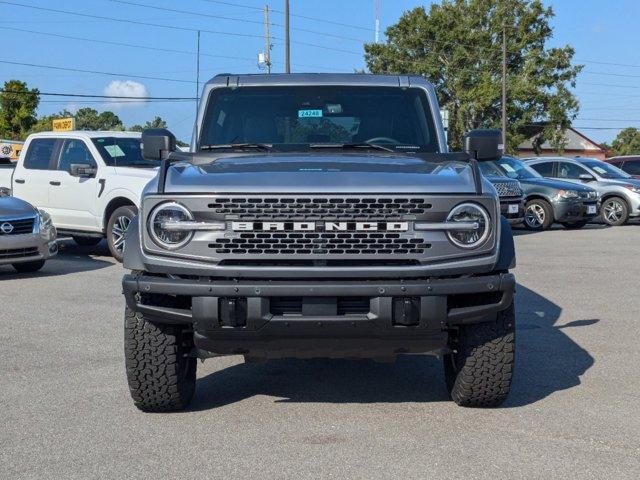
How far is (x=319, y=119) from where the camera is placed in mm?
6484

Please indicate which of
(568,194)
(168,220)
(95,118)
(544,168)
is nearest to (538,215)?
(568,194)

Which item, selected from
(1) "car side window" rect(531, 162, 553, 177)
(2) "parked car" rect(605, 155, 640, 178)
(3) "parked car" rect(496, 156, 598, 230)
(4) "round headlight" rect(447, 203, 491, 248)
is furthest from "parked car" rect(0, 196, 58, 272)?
(2) "parked car" rect(605, 155, 640, 178)

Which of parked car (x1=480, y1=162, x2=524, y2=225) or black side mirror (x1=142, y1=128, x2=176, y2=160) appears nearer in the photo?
black side mirror (x1=142, y1=128, x2=176, y2=160)

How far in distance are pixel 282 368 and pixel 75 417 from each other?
1.73 m

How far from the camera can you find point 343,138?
248 inches

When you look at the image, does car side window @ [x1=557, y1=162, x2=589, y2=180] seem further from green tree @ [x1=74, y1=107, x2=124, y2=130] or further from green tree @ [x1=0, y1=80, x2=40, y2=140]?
green tree @ [x1=74, y1=107, x2=124, y2=130]

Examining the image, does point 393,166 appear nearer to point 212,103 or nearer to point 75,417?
point 212,103

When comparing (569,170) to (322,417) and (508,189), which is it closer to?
(508,189)

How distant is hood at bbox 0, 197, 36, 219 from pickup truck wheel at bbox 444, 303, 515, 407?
27.7ft

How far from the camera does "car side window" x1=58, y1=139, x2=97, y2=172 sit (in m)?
14.7

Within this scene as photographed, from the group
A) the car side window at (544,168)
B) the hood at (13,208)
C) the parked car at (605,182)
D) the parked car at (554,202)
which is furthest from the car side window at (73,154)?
the car side window at (544,168)

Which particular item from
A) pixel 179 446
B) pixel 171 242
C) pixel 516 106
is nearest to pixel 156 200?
pixel 171 242

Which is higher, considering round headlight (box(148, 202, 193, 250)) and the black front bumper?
round headlight (box(148, 202, 193, 250))

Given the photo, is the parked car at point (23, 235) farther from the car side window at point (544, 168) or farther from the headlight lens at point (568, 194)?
the car side window at point (544, 168)
